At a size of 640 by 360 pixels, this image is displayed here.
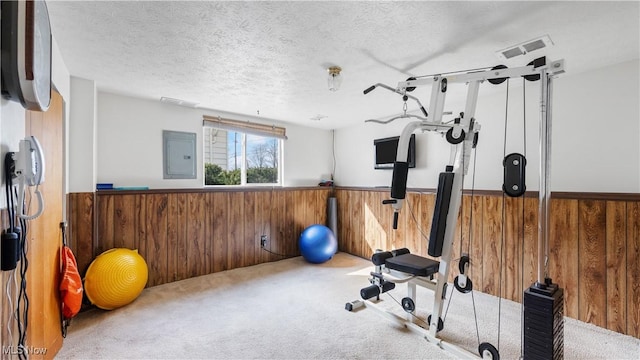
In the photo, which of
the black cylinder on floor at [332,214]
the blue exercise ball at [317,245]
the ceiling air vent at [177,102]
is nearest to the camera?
the ceiling air vent at [177,102]

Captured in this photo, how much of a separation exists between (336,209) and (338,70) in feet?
8.80

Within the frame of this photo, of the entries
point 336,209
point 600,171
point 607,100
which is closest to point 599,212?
point 600,171

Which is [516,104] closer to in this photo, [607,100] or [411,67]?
[607,100]

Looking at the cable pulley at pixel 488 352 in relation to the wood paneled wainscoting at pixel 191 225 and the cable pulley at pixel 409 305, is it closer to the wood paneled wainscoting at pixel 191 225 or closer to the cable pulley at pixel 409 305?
the cable pulley at pixel 409 305

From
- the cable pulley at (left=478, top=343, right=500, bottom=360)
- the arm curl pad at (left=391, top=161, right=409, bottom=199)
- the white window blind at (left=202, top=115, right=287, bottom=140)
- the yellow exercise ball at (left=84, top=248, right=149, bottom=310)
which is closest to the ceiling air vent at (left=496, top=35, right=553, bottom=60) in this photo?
the arm curl pad at (left=391, top=161, right=409, bottom=199)

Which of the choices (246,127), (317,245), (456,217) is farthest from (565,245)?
(246,127)

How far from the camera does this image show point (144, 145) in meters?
3.19

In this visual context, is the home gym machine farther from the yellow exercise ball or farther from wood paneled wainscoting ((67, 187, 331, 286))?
the yellow exercise ball

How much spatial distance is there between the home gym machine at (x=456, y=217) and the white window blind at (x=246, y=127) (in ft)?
7.84

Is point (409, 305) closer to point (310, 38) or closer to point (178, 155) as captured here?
point (310, 38)

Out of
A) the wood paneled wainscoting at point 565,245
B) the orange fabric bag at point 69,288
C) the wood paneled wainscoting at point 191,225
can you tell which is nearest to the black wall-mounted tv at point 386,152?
the wood paneled wainscoting at point 565,245

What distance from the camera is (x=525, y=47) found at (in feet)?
6.28

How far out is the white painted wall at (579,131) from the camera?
217cm

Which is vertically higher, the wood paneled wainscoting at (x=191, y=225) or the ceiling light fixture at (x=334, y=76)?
the ceiling light fixture at (x=334, y=76)
